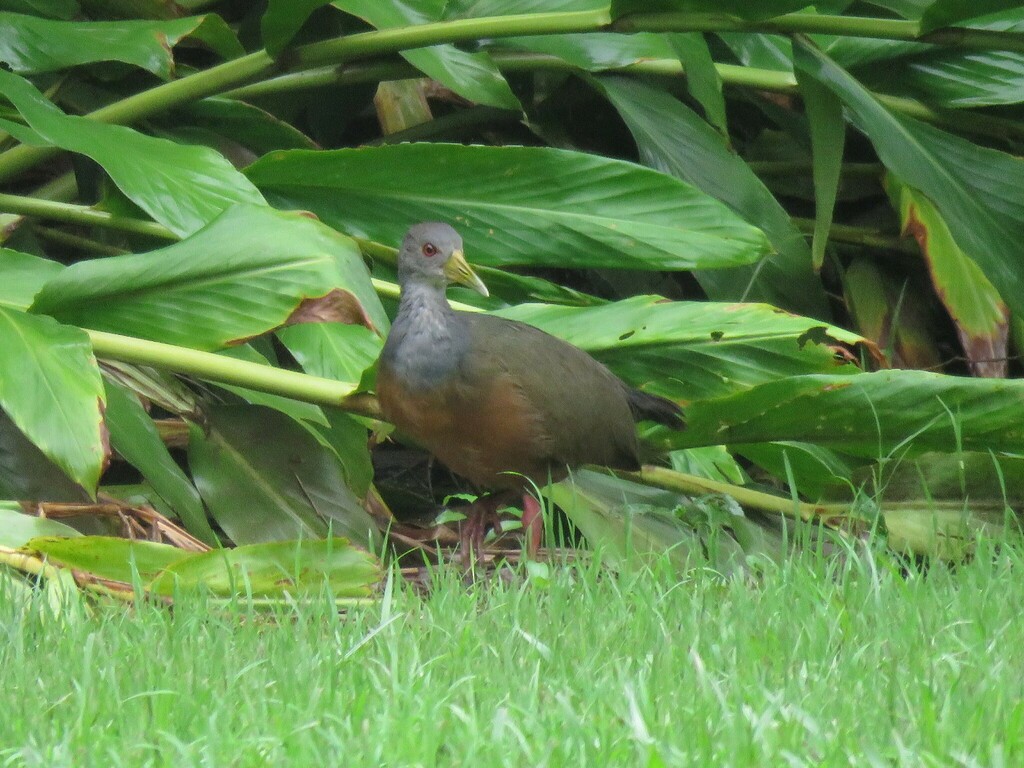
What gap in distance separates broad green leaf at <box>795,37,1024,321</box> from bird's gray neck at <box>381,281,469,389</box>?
1182 millimetres

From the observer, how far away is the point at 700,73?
3.94 m

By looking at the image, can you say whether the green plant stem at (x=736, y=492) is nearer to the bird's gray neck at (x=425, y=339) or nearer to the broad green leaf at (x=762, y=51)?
the bird's gray neck at (x=425, y=339)

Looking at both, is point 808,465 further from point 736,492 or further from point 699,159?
point 699,159

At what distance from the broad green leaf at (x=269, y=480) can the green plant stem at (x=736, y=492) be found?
2.53 ft

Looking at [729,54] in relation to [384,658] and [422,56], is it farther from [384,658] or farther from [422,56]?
[384,658]

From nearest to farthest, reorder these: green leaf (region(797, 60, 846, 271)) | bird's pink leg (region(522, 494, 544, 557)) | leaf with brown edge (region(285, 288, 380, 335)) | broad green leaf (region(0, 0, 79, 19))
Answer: leaf with brown edge (region(285, 288, 380, 335))
bird's pink leg (region(522, 494, 544, 557))
green leaf (region(797, 60, 846, 271))
broad green leaf (region(0, 0, 79, 19))

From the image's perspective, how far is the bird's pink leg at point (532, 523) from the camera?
3.31 meters

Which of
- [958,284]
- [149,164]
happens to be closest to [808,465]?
[958,284]

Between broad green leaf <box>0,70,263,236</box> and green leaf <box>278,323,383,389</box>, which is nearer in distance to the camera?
broad green leaf <box>0,70,263,236</box>

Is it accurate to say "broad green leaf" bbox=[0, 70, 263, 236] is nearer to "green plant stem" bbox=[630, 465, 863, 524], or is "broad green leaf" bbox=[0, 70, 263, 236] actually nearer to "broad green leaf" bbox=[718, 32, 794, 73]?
"green plant stem" bbox=[630, 465, 863, 524]

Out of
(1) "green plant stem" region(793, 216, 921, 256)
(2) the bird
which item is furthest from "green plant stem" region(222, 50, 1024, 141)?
(2) the bird

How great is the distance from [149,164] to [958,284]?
8.82ft

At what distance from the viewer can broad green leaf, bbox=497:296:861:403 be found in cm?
352

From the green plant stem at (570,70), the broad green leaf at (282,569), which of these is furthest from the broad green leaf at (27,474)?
the green plant stem at (570,70)
